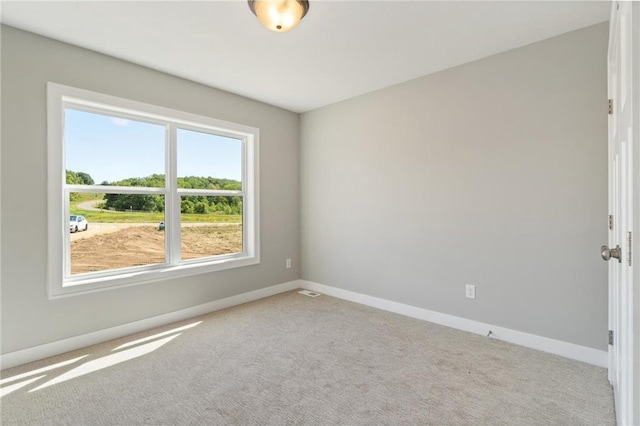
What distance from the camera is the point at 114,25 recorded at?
7.43ft

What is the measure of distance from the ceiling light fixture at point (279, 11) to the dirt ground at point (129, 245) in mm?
2256

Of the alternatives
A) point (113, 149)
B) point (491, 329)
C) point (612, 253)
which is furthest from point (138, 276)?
point (612, 253)

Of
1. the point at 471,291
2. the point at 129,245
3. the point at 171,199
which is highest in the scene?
the point at 171,199

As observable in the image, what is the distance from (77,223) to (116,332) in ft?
3.33

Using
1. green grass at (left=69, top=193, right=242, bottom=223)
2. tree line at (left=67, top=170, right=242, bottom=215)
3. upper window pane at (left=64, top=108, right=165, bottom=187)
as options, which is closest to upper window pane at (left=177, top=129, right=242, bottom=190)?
tree line at (left=67, top=170, right=242, bottom=215)

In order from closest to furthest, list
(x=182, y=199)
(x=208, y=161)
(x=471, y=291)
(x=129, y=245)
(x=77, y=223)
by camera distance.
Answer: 1. (x=77, y=223)
2. (x=471, y=291)
3. (x=129, y=245)
4. (x=182, y=199)
5. (x=208, y=161)

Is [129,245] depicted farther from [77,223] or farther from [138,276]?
[77,223]

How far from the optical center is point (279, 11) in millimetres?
1864

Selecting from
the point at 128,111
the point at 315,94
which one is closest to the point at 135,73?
the point at 128,111

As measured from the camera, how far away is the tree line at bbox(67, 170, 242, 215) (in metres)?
2.84

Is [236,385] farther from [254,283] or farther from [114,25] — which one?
[114,25]

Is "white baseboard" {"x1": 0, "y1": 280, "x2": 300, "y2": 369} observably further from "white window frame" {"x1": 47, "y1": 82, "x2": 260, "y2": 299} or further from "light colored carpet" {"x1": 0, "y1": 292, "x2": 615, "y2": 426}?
"white window frame" {"x1": 47, "y1": 82, "x2": 260, "y2": 299}

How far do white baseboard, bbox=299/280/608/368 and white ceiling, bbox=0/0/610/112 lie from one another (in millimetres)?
2376

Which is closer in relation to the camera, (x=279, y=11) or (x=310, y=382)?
(x=279, y=11)
